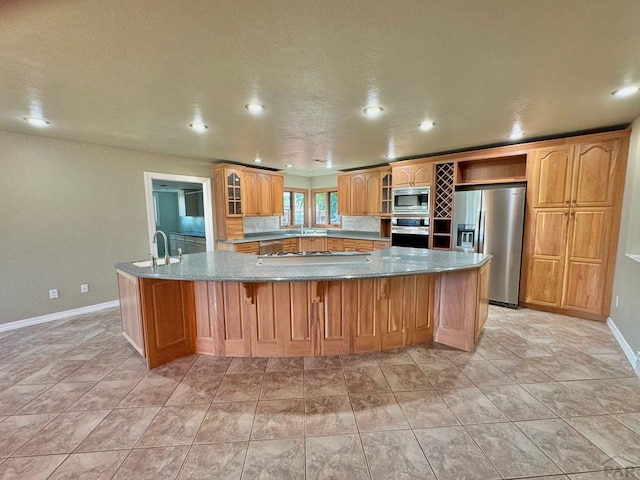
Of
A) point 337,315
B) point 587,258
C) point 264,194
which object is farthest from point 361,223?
point 337,315

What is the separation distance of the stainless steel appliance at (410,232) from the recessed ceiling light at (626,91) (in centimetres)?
255

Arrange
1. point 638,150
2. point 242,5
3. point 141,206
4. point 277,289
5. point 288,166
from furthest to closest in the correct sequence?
point 288,166
point 141,206
point 638,150
point 277,289
point 242,5

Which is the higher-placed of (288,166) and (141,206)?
(288,166)

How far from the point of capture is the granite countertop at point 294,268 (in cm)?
218

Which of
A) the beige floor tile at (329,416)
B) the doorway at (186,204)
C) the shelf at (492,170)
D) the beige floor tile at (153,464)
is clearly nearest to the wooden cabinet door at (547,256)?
the shelf at (492,170)

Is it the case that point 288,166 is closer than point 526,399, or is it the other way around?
point 526,399

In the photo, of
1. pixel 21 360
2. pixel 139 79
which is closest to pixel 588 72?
pixel 139 79

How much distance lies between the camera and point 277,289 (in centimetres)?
253

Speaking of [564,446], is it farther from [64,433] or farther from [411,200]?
[411,200]

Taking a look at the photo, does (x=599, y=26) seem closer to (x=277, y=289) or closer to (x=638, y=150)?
(x=638, y=150)

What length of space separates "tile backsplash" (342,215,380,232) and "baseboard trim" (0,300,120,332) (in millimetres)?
4607

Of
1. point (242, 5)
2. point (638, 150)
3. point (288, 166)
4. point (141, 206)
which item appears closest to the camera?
point (242, 5)

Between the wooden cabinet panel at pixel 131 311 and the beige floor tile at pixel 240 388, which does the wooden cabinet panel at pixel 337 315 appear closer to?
the beige floor tile at pixel 240 388

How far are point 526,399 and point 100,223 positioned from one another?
518cm
